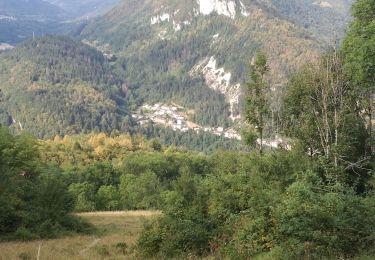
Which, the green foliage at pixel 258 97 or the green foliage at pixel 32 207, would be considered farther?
the green foliage at pixel 258 97

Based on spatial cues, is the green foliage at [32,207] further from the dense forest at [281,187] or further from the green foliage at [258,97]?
the green foliage at [258,97]

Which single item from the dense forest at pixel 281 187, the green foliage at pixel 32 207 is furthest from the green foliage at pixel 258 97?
the green foliage at pixel 32 207

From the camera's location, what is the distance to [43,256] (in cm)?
2023

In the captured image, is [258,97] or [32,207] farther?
[258,97]

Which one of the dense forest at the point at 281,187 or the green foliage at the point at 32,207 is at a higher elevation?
the dense forest at the point at 281,187

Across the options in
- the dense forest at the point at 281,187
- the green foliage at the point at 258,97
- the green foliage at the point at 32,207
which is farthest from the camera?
the green foliage at the point at 258,97

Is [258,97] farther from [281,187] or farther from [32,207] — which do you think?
[32,207]

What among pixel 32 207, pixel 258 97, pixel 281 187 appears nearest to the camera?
pixel 281 187

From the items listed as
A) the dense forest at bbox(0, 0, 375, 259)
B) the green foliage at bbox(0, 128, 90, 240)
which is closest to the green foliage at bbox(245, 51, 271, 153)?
the dense forest at bbox(0, 0, 375, 259)

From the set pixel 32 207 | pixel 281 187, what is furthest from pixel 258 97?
pixel 32 207

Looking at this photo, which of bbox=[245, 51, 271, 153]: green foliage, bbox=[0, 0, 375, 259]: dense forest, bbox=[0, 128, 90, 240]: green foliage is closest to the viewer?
bbox=[0, 0, 375, 259]: dense forest

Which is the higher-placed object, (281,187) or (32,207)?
(281,187)

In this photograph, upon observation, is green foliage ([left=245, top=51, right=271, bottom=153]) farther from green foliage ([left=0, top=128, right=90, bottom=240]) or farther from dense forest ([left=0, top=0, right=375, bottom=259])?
green foliage ([left=0, top=128, right=90, bottom=240])

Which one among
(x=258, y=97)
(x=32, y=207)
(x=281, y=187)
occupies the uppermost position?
(x=258, y=97)
